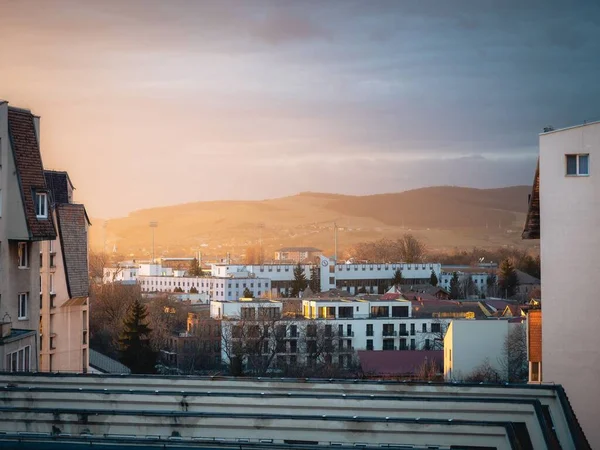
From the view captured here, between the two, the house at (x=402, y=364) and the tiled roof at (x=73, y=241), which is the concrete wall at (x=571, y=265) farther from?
the house at (x=402, y=364)

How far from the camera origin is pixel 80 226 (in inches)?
1035

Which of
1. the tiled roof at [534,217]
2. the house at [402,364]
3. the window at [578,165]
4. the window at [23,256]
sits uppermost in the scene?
the window at [578,165]

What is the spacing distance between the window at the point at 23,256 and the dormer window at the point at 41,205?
0.64 meters

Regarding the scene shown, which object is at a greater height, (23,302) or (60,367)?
(23,302)

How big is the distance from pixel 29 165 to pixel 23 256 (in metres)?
A: 1.61

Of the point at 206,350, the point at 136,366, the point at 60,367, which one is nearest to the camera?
the point at 60,367

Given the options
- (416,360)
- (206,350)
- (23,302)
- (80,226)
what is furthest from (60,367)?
(206,350)

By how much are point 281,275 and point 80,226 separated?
124m

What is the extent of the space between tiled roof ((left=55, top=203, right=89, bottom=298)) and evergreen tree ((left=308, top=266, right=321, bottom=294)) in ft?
332

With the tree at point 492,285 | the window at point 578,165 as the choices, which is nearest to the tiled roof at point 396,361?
the window at point 578,165

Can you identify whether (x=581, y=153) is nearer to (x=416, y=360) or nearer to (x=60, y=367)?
(x=60, y=367)

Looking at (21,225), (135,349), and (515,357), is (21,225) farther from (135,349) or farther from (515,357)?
(515,357)

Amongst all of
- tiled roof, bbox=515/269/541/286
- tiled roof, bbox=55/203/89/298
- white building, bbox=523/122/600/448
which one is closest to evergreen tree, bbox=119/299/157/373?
tiled roof, bbox=55/203/89/298

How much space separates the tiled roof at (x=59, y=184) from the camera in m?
26.3
